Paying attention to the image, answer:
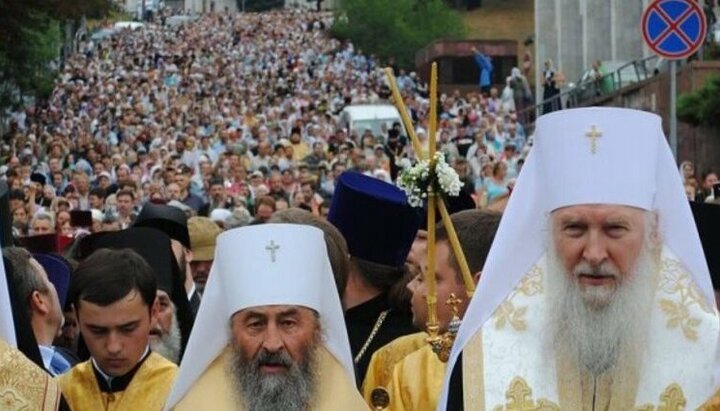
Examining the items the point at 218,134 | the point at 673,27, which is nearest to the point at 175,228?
the point at 673,27

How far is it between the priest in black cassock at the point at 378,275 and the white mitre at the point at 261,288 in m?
1.85

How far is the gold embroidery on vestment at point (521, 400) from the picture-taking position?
710 centimetres

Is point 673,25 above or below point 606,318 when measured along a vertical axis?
above

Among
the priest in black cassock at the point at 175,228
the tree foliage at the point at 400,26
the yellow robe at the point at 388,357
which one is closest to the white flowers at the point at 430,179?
the yellow robe at the point at 388,357

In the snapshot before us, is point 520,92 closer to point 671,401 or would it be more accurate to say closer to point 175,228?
point 175,228

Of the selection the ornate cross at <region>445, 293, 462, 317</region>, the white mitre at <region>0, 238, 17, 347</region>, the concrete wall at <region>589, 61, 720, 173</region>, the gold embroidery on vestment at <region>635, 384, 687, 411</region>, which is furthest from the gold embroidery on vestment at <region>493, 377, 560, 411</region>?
the concrete wall at <region>589, 61, 720, 173</region>

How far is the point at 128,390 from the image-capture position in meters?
8.23

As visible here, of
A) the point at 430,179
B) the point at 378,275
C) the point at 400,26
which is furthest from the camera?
the point at 400,26

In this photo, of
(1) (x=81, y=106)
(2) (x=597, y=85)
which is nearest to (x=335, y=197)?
(2) (x=597, y=85)

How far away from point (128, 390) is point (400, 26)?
254ft

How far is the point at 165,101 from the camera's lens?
57750 mm

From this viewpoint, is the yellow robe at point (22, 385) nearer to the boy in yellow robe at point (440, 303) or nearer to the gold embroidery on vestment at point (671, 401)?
the boy in yellow robe at point (440, 303)

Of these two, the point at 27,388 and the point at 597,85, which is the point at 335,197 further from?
the point at 597,85

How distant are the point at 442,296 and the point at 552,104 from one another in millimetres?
37018
